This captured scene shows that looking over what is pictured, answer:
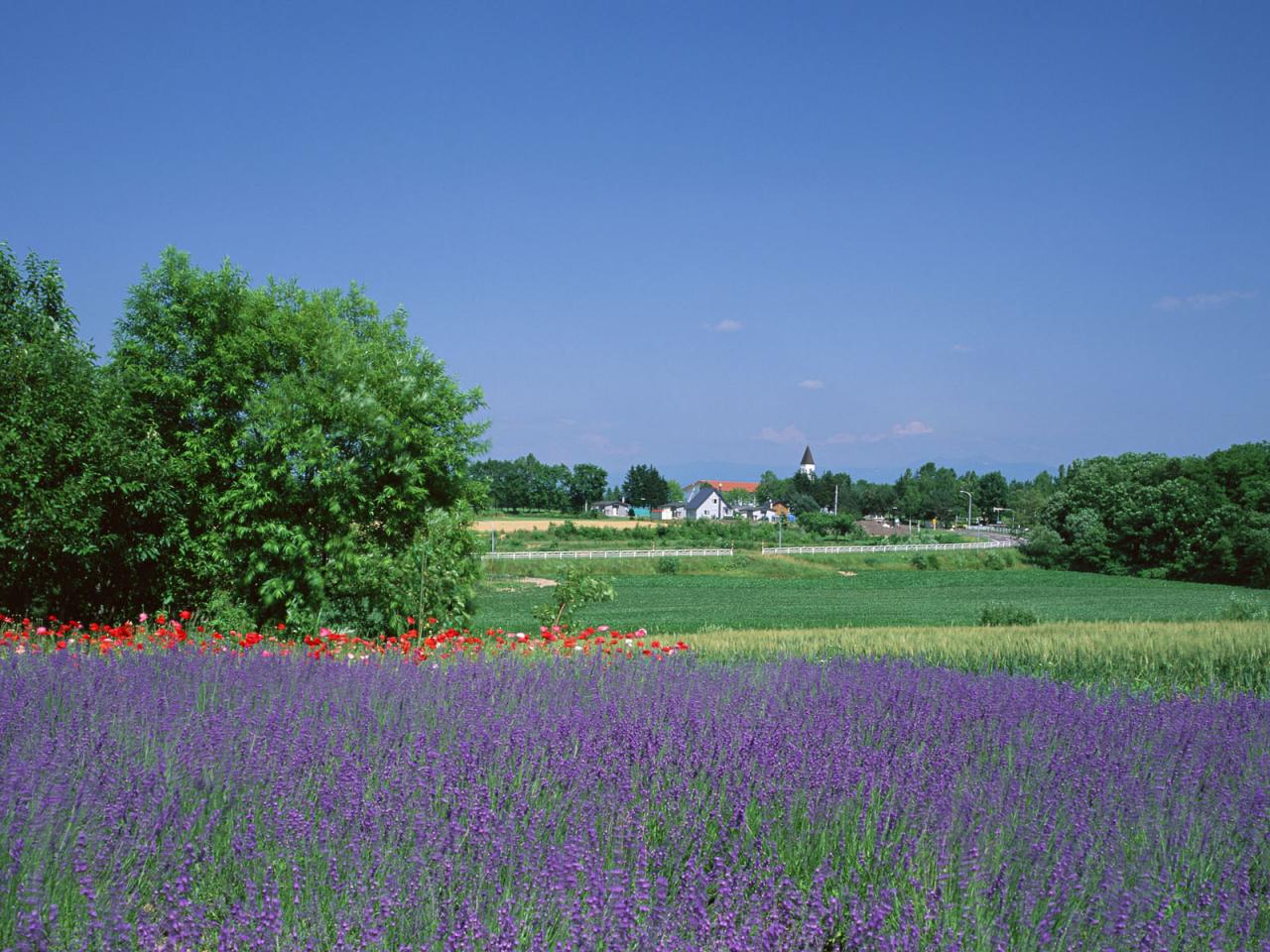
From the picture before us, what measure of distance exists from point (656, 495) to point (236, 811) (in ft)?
434

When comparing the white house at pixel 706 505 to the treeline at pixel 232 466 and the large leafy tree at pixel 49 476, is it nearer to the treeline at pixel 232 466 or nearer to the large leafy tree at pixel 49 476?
the treeline at pixel 232 466

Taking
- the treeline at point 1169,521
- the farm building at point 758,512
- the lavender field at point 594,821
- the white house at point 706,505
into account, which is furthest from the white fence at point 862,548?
the farm building at point 758,512

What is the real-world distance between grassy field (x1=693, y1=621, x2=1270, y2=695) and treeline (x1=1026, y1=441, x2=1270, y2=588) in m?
50.0

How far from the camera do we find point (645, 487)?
13512 centimetres

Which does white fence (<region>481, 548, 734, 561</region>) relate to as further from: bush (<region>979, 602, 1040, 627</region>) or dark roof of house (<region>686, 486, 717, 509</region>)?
dark roof of house (<region>686, 486, 717, 509</region>)

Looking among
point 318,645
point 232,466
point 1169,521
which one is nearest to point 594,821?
point 318,645

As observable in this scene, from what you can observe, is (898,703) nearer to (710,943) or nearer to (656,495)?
(710,943)

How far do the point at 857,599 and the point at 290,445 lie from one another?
3114 cm

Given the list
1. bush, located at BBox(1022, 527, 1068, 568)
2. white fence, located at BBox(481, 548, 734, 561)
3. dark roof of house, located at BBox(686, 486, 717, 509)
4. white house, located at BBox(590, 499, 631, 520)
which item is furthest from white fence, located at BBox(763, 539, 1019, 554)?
white house, located at BBox(590, 499, 631, 520)

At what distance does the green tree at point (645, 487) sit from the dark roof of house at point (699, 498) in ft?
16.0

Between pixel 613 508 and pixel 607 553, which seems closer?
pixel 607 553

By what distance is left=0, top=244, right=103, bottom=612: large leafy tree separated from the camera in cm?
1111

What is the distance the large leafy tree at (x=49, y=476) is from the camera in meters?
11.1

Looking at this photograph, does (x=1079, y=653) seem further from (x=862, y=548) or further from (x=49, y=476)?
(x=862, y=548)
